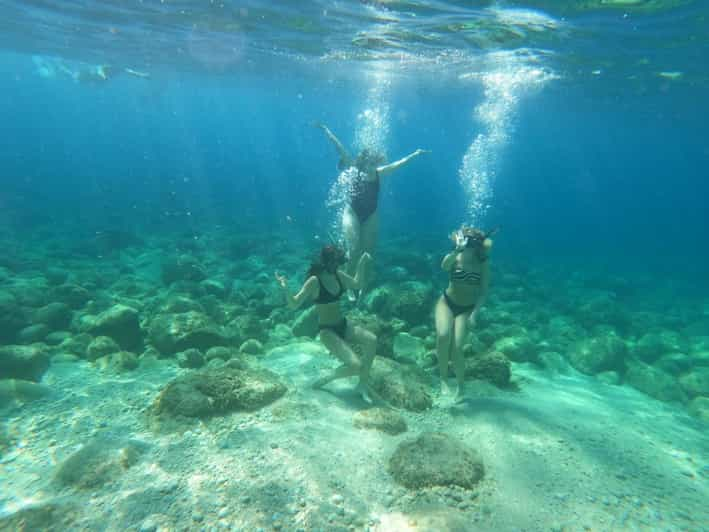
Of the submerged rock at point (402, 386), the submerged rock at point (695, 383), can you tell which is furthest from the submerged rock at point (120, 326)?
the submerged rock at point (695, 383)

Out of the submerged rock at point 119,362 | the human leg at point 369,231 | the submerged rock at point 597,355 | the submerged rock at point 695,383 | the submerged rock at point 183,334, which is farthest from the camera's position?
the human leg at point 369,231

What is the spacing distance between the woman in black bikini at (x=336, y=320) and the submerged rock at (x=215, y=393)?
3.17ft

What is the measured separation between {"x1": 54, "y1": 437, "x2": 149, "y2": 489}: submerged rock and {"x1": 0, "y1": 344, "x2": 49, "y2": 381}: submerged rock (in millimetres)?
2679

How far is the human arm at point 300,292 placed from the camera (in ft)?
17.1

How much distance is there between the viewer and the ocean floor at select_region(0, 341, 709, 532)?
3291mm

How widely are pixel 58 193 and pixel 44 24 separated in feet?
41.4

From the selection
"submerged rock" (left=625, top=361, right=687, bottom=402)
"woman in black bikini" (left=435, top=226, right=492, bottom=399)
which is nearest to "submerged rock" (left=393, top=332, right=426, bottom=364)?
"woman in black bikini" (left=435, top=226, right=492, bottom=399)

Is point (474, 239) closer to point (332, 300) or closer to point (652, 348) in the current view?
point (332, 300)

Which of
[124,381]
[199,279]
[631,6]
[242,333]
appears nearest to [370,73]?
[631,6]

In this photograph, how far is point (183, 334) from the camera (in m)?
7.09

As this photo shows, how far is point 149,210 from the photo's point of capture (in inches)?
966

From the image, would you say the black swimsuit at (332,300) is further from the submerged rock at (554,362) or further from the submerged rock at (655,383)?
the submerged rock at (655,383)

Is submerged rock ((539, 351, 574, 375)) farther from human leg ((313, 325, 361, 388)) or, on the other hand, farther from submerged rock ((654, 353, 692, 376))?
human leg ((313, 325, 361, 388))

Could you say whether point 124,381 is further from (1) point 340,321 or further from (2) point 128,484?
(1) point 340,321
